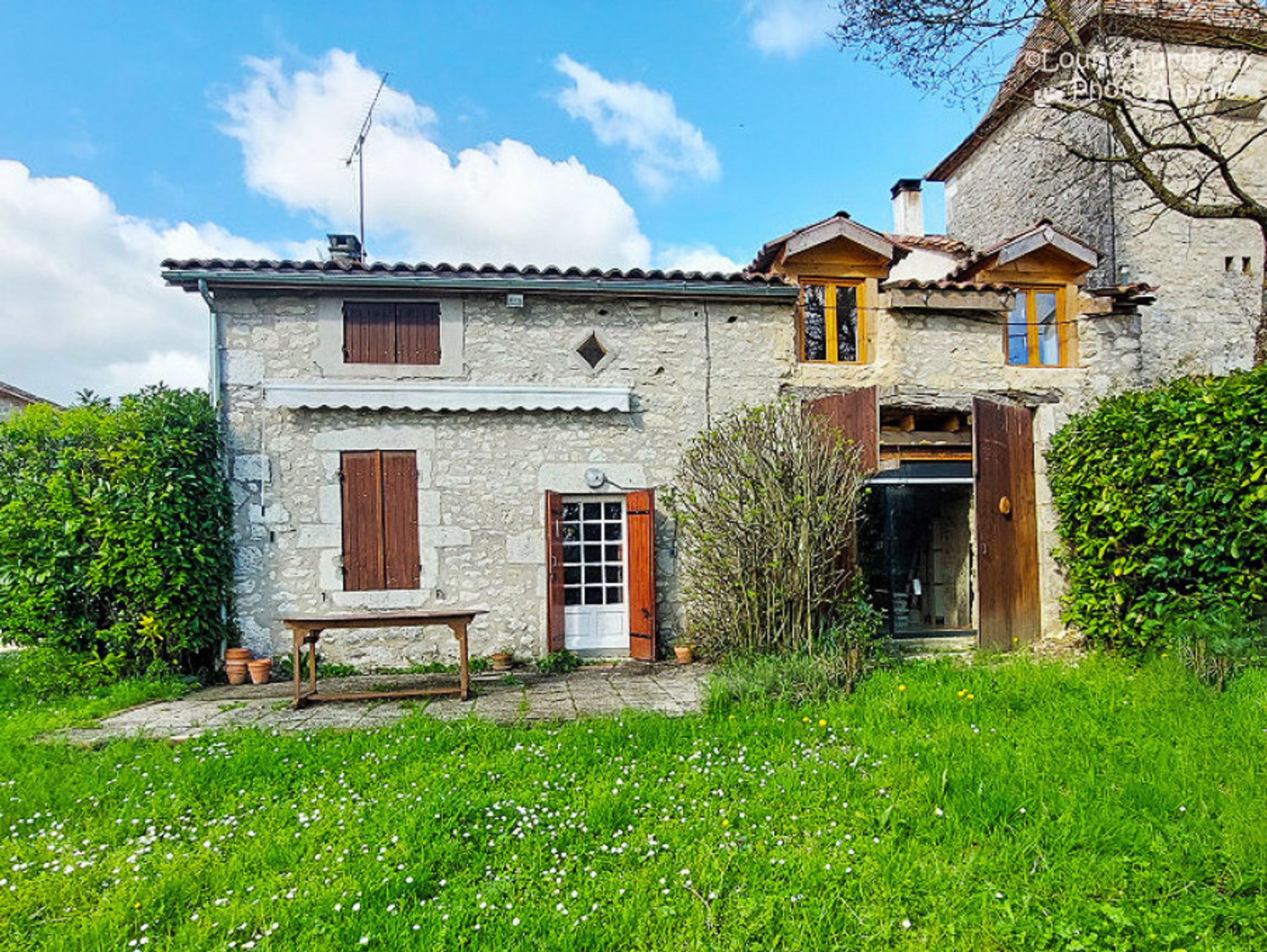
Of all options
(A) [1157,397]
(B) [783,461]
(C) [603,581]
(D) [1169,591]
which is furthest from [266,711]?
(A) [1157,397]

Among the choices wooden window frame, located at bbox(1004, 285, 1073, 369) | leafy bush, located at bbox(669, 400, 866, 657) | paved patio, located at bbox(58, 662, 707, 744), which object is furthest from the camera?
wooden window frame, located at bbox(1004, 285, 1073, 369)

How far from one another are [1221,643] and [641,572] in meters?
4.72

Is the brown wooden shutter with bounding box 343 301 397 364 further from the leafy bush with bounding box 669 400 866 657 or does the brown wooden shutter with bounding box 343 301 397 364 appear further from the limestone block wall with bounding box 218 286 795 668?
the leafy bush with bounding box 669 400 866 657

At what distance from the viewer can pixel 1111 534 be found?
20.4 ft

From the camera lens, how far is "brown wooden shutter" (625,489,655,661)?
7.12 m

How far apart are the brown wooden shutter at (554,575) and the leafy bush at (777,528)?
172 centimetres

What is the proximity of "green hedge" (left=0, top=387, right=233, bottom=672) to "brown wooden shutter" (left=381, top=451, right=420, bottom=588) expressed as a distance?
1581 mm

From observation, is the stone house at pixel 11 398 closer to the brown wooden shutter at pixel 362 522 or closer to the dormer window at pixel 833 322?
the brown wooden shutter at pixel 362 522

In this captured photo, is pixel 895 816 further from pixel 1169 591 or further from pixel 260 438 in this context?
pixel 260 438

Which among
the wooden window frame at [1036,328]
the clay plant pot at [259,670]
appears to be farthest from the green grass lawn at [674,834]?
the wooden window frame at [1036,328]

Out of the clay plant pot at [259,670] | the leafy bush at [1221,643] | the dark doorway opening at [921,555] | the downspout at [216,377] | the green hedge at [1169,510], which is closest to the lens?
the leafy bush at [1221,643]

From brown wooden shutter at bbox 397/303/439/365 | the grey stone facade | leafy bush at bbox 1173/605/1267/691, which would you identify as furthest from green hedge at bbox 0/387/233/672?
leafy bush at bbox 1173/605/1267/691

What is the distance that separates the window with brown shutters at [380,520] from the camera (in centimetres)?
692

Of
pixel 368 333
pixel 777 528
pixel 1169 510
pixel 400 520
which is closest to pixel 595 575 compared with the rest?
pixel 400 520
